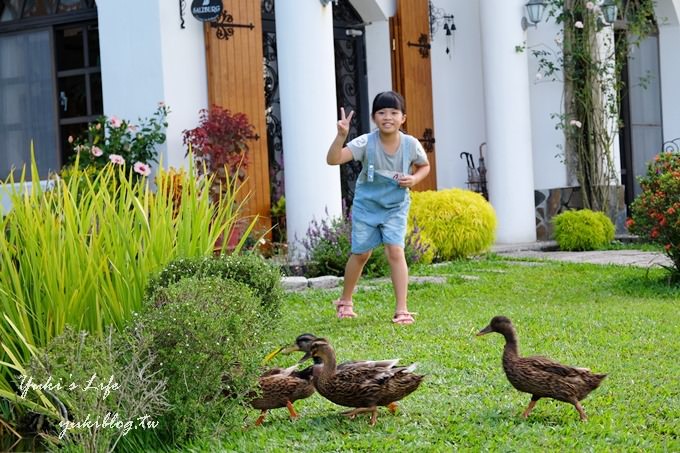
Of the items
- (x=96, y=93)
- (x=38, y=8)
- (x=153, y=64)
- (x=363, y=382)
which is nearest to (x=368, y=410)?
(x=363, y=382)

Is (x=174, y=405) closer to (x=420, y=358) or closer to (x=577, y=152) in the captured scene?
(x=420, y=358)

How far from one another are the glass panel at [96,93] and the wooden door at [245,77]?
1352 mm

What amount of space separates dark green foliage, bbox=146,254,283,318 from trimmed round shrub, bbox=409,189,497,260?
5823 mm

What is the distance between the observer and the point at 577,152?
45.0 feet

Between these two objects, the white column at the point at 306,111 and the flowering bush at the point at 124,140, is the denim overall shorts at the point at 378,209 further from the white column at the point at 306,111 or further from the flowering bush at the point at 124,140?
the flowering bush at the point at 124,140

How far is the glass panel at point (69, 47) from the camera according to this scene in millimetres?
11625

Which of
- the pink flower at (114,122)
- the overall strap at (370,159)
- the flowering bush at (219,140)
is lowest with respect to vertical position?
the overall strap at (370,159)

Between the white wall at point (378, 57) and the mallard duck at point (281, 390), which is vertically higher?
the white wall at point (378, 57)

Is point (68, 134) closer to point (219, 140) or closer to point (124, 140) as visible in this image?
point (124, 140)

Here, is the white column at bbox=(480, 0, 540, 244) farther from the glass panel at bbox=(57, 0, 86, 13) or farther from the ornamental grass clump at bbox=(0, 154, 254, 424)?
the ornamental grass clump at bbox=(0, 154, 254, 424)

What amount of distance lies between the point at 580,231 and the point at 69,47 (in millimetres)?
5780

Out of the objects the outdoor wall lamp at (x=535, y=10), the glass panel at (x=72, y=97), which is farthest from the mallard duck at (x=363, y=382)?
the outdoor wall lamp at (x=535, y=10)

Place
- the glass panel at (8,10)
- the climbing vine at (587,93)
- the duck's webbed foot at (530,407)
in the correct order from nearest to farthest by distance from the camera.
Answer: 1. the duck's webbed foot at (530,407)
2. the glass panel at (8,10)
3. the climbing vine at (587,93)

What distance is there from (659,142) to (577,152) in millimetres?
2673
